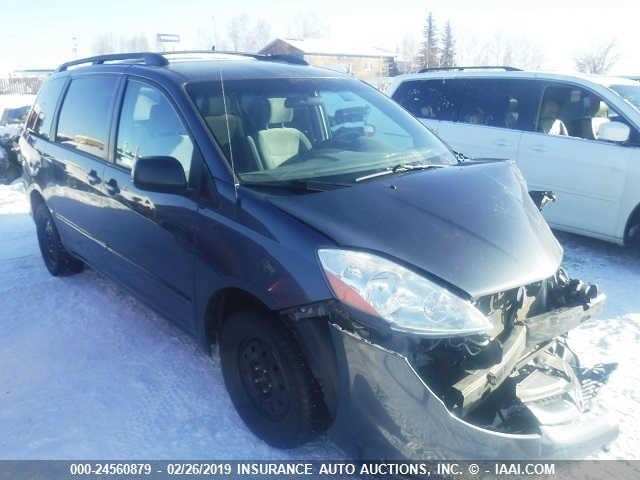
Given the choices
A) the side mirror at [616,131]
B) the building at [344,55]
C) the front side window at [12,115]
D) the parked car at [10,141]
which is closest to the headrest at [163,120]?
the side mirror at [616,131]

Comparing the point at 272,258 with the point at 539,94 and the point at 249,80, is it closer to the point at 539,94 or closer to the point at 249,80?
the point at 249,80

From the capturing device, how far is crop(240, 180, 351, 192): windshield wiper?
2410 mm

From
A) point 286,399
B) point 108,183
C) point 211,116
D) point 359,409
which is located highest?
point 211,116

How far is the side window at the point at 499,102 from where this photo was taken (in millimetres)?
5570

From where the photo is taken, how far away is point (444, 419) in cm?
179

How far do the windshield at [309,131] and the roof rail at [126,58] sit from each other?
55cm

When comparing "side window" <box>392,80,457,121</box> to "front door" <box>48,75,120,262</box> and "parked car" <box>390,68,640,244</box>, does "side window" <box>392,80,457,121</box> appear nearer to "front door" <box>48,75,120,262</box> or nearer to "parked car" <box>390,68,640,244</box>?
"parked car" <box>390,68,640,244</box>

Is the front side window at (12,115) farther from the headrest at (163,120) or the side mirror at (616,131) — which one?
the side mirror at (616,131)

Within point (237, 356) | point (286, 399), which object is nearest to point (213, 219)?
point (237, 356)

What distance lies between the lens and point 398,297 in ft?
6.27

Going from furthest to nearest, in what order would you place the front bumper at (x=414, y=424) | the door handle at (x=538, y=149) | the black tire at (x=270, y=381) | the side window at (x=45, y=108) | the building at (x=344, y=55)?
1. the building at (x=344, y=55)
2. the door handle at (x=538, y=149)
3. the side window at (x=45, y=108)
4. the black tire at (x=270, y=381)
5. the front bumper at (x=414, y=424)

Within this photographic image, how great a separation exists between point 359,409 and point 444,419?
1.11 ft

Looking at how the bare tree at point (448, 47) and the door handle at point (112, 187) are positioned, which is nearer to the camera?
the door handle at point (112, 187)

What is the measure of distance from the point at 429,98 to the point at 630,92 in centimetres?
221
